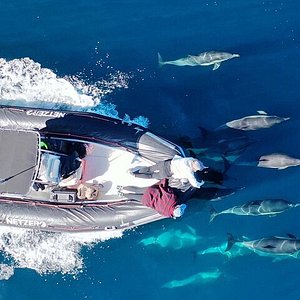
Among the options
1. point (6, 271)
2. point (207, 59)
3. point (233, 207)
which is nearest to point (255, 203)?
point (233, 207)

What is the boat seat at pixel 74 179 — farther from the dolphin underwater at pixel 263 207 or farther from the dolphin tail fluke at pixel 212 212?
the dolphin underwater at pixel 263 207

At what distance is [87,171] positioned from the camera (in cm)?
920

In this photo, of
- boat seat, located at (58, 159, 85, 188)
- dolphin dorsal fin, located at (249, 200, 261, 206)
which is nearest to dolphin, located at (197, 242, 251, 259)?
dolphin dorsal fin, located at (249, 200, 261, 206)

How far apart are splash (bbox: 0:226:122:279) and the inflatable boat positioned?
27.7 inches

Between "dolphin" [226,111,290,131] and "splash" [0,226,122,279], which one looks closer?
"dolphin" [226,111,290,131]

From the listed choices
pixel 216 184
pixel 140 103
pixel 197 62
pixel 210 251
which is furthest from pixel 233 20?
pixel 210 251

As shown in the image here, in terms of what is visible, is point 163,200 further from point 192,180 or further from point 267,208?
point 267,208

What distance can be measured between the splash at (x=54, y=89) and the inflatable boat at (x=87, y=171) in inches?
32.5

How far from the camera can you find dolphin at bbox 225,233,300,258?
9320 mm

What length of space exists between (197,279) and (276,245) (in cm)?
145

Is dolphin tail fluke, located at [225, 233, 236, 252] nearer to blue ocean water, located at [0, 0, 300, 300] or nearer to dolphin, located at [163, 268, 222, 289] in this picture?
blue ocean water, located at [0, 0, 300, 300]

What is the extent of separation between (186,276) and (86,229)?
1.94m

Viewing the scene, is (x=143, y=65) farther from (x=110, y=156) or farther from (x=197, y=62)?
(x=110, y=156)

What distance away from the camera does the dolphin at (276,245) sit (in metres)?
9.32
